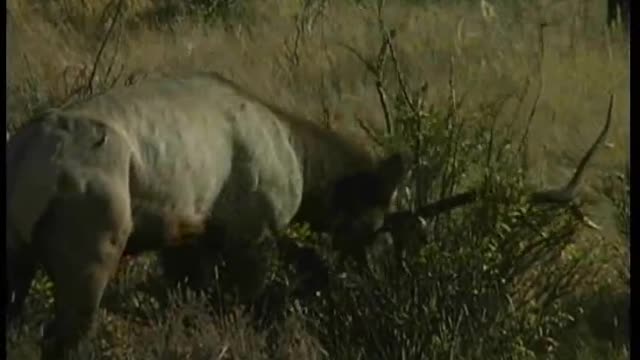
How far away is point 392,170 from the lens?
34.6ft

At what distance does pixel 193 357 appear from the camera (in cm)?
946

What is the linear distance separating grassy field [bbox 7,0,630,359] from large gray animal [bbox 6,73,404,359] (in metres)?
0.25

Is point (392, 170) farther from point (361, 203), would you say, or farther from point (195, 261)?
point (195, 261)

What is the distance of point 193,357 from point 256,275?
768 mm

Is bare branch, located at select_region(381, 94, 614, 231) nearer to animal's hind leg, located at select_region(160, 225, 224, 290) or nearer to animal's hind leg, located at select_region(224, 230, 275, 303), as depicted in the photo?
animal's hind leg, located at select_region(224, 230, 275, 303)

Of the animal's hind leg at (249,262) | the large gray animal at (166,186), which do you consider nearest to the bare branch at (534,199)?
the large gray animal at (166,186)

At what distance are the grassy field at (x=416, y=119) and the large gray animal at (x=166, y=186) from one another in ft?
0.83

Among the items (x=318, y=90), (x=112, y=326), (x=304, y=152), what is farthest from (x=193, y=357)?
(x=318, y=90)

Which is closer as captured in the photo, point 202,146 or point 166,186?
point 166,186

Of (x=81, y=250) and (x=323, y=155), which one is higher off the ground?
(x=81, y=250)

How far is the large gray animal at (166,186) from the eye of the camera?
28.6 ft

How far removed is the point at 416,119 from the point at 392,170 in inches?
12.1

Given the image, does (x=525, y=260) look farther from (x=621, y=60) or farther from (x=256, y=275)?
(x=621, y=60)

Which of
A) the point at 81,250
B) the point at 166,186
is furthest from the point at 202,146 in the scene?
the point at 81,250
